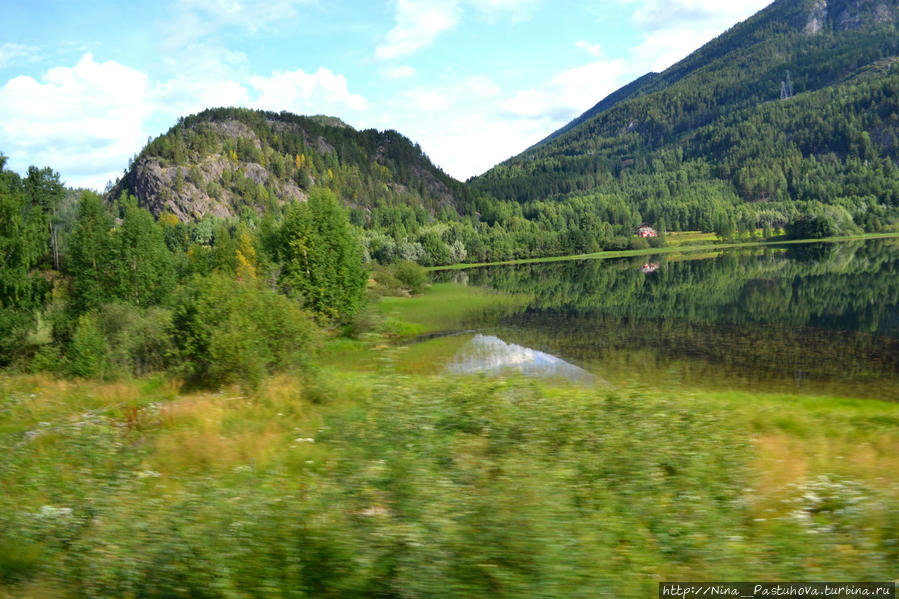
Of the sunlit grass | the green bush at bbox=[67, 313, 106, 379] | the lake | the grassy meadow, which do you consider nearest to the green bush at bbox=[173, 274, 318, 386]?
the green bush at bbox=[67, 313, 106, 379]

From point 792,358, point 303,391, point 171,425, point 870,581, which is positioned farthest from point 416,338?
point 870,581

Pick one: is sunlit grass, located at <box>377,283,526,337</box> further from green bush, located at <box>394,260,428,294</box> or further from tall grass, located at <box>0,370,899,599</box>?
tall grass, located at <box>0,370,899,599</box>

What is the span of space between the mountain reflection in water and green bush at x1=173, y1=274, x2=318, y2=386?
Result: 442 inches

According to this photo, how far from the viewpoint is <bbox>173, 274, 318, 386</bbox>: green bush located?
26.8 m

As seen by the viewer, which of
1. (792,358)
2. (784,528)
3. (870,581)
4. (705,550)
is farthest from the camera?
(792,358)

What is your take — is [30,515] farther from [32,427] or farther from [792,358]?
[792,358]

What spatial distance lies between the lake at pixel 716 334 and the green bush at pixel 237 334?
1241 centimetres

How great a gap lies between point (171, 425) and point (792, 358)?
3672 centimetres

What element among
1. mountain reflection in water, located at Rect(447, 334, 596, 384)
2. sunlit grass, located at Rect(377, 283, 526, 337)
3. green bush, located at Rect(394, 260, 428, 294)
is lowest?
mountain reflection in water, located at Rect(447, 334, 596, 384)

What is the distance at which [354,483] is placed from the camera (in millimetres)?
8250

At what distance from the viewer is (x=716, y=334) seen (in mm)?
45812

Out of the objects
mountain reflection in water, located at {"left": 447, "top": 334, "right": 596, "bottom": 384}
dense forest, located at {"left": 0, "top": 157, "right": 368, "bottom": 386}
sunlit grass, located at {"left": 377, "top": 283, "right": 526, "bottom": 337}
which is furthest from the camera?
sunlit grass, located at {"left": 377, "top": 283, "right": 526, "bottom": 337}

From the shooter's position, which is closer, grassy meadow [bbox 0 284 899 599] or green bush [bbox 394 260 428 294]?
grassy meadow [bbox 0 284 899 599]

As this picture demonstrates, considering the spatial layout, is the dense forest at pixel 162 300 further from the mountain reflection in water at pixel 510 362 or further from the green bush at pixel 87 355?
the mountain reflection in water at pixel 510 362
